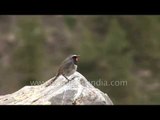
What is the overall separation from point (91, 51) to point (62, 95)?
37.5m

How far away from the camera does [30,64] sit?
132 ft

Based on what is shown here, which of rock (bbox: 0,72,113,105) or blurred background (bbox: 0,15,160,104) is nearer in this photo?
rock (bbox: 0,72,113,105)

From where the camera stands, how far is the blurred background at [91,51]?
40906mm

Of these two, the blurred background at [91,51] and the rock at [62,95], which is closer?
the rock at [62,95]

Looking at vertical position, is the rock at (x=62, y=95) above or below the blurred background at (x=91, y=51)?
below

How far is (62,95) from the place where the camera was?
9.73 metres

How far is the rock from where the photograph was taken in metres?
9.68

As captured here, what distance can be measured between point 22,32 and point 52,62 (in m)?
9.16

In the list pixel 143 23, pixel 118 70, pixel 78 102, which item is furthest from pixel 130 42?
pixel 78 102

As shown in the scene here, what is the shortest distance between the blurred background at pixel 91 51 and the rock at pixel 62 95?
26251 mm

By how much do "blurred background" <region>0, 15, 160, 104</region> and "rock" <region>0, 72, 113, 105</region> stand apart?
26251mm
